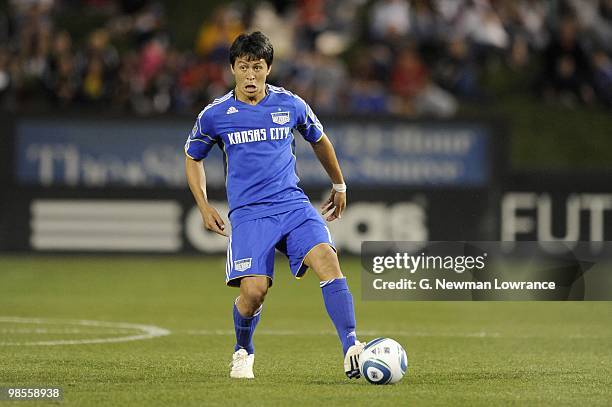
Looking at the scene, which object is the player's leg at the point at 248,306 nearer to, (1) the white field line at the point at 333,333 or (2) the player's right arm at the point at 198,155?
(2) the player's right arm at the point at 198,155

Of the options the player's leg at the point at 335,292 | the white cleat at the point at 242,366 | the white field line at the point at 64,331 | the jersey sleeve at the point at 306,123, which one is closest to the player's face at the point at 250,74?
the jersey sleeve at the point at 306,123

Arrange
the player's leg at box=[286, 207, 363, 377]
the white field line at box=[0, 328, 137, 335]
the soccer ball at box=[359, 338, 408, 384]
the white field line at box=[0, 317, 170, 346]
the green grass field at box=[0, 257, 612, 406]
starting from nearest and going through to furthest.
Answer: the green grass field at box=[0, 257, 612, 406] → the soccer ball at box=[359, 338, 408, 384] → the player's leg at box=[286, 207, 363, 377] → the white field line at box=[0, 317, 170, 346] → the white field line at box=[0, 328, 137, 335]

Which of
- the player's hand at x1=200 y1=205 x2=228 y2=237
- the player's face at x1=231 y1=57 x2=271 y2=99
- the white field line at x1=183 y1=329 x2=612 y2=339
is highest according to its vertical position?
the player's face at x1=231 y1=57 x2=271 y2=99

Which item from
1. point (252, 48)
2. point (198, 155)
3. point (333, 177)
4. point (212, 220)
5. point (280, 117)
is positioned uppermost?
point (252, 48)

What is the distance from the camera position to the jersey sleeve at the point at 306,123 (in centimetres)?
799

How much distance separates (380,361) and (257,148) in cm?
148

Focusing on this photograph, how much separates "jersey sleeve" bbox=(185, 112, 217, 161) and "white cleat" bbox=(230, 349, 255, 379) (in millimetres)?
1220

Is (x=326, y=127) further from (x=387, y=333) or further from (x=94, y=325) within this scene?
(x=387, y=333)

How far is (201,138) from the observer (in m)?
8.02

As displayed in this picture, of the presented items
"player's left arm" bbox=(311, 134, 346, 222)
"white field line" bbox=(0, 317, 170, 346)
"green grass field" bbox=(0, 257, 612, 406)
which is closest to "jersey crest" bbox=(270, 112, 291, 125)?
"player's left arm" bbox=(311, 134, 346, 222)

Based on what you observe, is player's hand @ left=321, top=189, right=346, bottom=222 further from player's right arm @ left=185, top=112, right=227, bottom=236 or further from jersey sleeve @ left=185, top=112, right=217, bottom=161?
jersey sleeve @ left=185, top=112, right=217, bottom=161

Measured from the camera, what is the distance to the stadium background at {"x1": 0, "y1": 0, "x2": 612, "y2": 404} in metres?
18.4

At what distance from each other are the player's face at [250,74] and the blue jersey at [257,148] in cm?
12

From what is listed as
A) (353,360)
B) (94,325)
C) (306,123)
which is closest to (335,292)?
(353,360)
